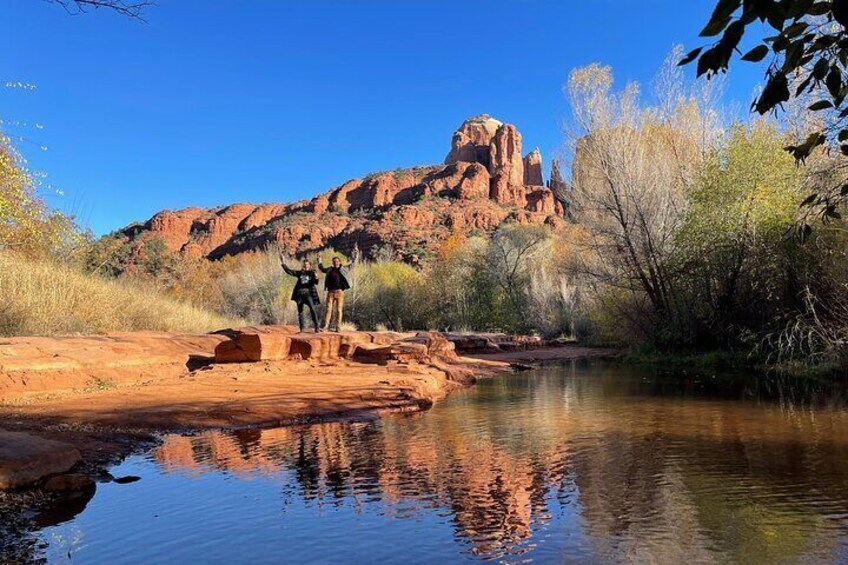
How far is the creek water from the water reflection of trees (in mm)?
23

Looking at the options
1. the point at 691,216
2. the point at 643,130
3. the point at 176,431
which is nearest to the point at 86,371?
the point at 176,431

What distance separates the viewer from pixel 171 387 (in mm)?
11250

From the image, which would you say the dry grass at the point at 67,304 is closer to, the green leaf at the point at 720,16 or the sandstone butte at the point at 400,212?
the green leaf at the point at 720,16

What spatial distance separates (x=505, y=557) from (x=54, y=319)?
544 inches

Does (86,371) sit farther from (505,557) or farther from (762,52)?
(762,52)

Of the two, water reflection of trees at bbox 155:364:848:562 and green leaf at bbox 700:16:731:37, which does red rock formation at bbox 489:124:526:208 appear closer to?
water reflection of trees at bbox 155:364:848:562

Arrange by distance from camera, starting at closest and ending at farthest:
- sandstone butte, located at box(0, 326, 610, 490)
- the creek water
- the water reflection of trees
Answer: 1. the creek water
2. the water reflection of trees
3. sandstone butte, located at box(0, 326, 610, 490)

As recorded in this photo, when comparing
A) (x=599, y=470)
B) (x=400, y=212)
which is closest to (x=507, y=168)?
(x=400, y=212)

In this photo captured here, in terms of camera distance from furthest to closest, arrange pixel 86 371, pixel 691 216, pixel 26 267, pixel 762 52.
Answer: pixel 691 216 → pixel 26 267 → pixel 86 371 → pixel 762 52

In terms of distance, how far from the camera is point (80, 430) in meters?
7.44

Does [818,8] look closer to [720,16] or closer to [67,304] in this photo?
[720,16]

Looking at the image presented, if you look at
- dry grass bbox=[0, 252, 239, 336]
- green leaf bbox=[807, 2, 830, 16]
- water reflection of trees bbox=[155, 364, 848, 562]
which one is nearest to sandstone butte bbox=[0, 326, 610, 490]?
water reflection of trees bbox=[155, 364, 848, 562]

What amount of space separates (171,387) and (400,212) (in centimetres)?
9141

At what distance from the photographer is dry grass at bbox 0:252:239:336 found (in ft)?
43.0
